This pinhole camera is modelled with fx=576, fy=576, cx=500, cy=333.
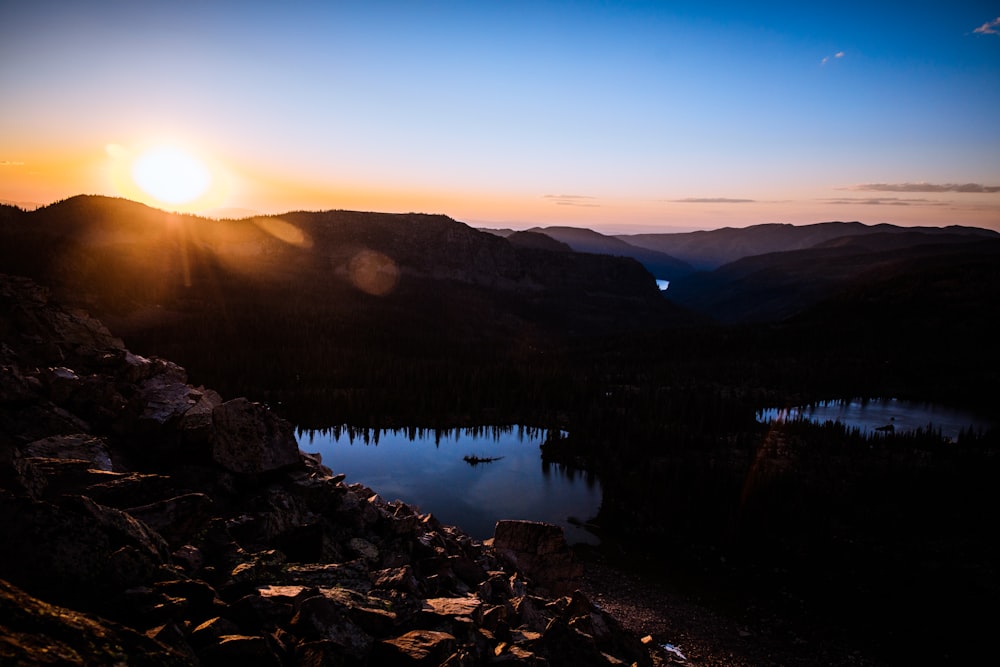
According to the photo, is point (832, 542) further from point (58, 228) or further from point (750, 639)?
point (58, 228)

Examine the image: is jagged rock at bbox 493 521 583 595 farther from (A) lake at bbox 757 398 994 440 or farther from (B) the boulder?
(A) lake at bbox 757 398 994 440

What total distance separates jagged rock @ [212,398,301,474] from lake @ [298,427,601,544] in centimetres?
1945

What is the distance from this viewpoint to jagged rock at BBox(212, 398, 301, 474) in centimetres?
1381

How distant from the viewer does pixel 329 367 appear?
69.9 meters

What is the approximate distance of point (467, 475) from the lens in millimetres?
42938

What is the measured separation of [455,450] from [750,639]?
30.3 metres

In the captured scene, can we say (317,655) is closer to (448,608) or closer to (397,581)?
(448,608)

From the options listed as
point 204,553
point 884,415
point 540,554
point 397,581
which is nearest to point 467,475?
point 540,554

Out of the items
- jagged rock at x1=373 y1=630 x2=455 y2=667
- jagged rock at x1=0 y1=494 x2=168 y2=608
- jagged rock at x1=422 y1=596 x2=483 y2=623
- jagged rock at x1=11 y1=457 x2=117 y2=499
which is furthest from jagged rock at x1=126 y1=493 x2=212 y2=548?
jagged rock at x1=422 y1=596 x2=483 y2=623

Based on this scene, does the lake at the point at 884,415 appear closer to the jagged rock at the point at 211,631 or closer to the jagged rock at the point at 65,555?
the jagged rock at the point at 211,631

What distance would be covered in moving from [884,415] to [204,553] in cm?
7518

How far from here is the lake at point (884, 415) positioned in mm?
60469

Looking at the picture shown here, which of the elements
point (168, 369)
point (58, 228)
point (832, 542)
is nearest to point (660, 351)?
point (832, 542)

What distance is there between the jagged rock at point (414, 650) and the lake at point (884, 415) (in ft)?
194
